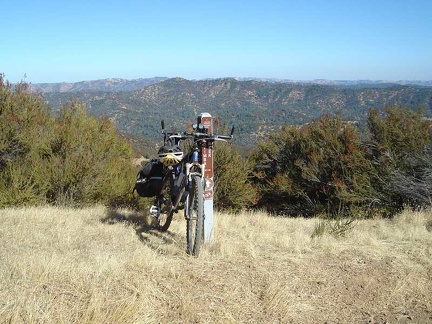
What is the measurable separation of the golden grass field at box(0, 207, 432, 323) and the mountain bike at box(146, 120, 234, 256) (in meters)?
0.32

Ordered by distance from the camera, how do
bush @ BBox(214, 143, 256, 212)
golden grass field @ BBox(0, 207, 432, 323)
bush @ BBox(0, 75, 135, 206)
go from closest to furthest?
golden grass field @ BBox(0, 207, 432, 323)
bush @ BBox(0, 75, 135, 206)
bush @ BBox(214, 143, 256, 212)

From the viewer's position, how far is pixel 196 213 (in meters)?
4.66

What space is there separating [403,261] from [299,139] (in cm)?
1891

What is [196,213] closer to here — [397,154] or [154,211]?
[154,211]

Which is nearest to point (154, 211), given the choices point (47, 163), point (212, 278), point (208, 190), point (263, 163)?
point (208, 190)

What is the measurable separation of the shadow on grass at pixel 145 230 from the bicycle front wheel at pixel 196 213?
387 millimetres

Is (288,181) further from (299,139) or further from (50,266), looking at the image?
(50,266)

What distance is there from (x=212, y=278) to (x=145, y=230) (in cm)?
238

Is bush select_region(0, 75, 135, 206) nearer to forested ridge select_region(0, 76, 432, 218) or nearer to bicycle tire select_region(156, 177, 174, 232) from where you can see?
forested ridge select_region(0, 76, 432, 218)

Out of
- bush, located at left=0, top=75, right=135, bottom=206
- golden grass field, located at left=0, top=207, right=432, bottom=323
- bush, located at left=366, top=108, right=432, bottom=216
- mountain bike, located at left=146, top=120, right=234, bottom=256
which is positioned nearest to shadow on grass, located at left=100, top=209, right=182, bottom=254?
golden grass field, located at left=0, top=207, right=432, bottom=323

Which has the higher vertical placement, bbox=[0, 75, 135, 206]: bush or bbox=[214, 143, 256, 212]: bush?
bbox=[0, 75, 135, 206]: bush

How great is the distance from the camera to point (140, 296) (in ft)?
10.9

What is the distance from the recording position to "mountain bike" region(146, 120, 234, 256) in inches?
180

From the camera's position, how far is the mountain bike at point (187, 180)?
458cm
